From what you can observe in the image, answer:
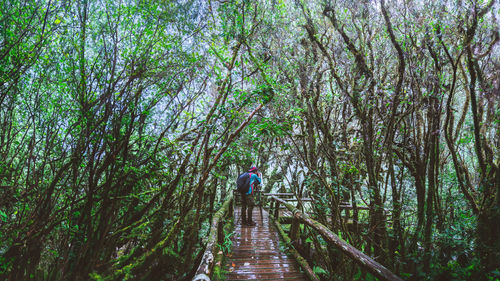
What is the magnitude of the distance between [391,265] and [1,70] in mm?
7224

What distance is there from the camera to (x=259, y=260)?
5117 mm

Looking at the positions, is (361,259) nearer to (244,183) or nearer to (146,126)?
(146,126)

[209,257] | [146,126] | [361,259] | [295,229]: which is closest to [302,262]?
[295,229]

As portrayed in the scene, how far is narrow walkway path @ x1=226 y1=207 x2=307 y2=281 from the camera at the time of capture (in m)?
4.44

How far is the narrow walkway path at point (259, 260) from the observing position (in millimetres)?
4441

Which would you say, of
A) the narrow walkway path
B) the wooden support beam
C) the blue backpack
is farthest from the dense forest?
the blue backpack

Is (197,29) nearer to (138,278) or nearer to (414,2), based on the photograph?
(414,2)

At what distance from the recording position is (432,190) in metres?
4.25

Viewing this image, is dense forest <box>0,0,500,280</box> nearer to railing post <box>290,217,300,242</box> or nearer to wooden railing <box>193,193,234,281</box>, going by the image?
wooden railing <box>193,193,234,281</box>

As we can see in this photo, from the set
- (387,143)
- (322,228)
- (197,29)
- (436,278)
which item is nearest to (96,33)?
(197,29)

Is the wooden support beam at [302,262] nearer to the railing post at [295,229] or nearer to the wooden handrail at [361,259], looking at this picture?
the railing post at [295,229]

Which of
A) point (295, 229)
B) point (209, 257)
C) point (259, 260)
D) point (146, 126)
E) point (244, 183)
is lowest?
point (259, 260)

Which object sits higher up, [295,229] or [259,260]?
[295,229]

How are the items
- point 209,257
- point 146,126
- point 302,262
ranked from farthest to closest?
point 302,262, point 146,126, point 209,257
